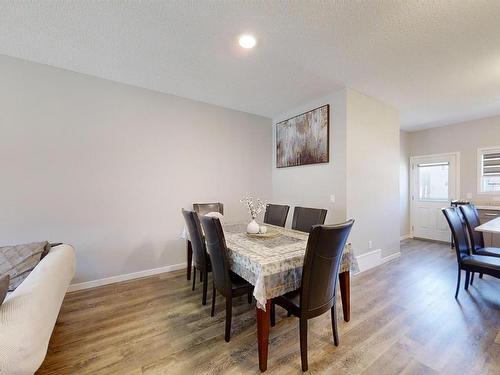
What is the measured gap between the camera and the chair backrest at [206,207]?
3.45 metres

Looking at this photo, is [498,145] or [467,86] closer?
[467,86]

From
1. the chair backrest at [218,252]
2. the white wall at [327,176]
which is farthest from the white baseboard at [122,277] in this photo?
the white wall at [327,176]

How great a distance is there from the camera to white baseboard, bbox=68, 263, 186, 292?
2.87m

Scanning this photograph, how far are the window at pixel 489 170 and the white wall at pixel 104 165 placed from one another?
16.2 ft

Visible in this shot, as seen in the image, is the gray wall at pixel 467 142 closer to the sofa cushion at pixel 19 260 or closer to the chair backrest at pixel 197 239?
the chair backrest at pixel 197 239

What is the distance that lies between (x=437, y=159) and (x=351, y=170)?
134 inches

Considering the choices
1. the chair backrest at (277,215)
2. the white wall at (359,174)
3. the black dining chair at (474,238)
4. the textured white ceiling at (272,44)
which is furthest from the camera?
the white wall at (359,174)

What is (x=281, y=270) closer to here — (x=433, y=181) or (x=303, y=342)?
(x=303, y=342)

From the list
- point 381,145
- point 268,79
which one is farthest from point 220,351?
point 381,145

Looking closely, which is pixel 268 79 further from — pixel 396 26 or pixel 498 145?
pixel 498 145

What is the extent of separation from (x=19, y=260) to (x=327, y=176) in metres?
3.49

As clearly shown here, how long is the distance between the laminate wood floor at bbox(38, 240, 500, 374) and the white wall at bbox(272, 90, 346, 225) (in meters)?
1.24

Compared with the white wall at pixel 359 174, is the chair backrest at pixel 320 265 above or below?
below

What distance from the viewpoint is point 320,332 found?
204cm
